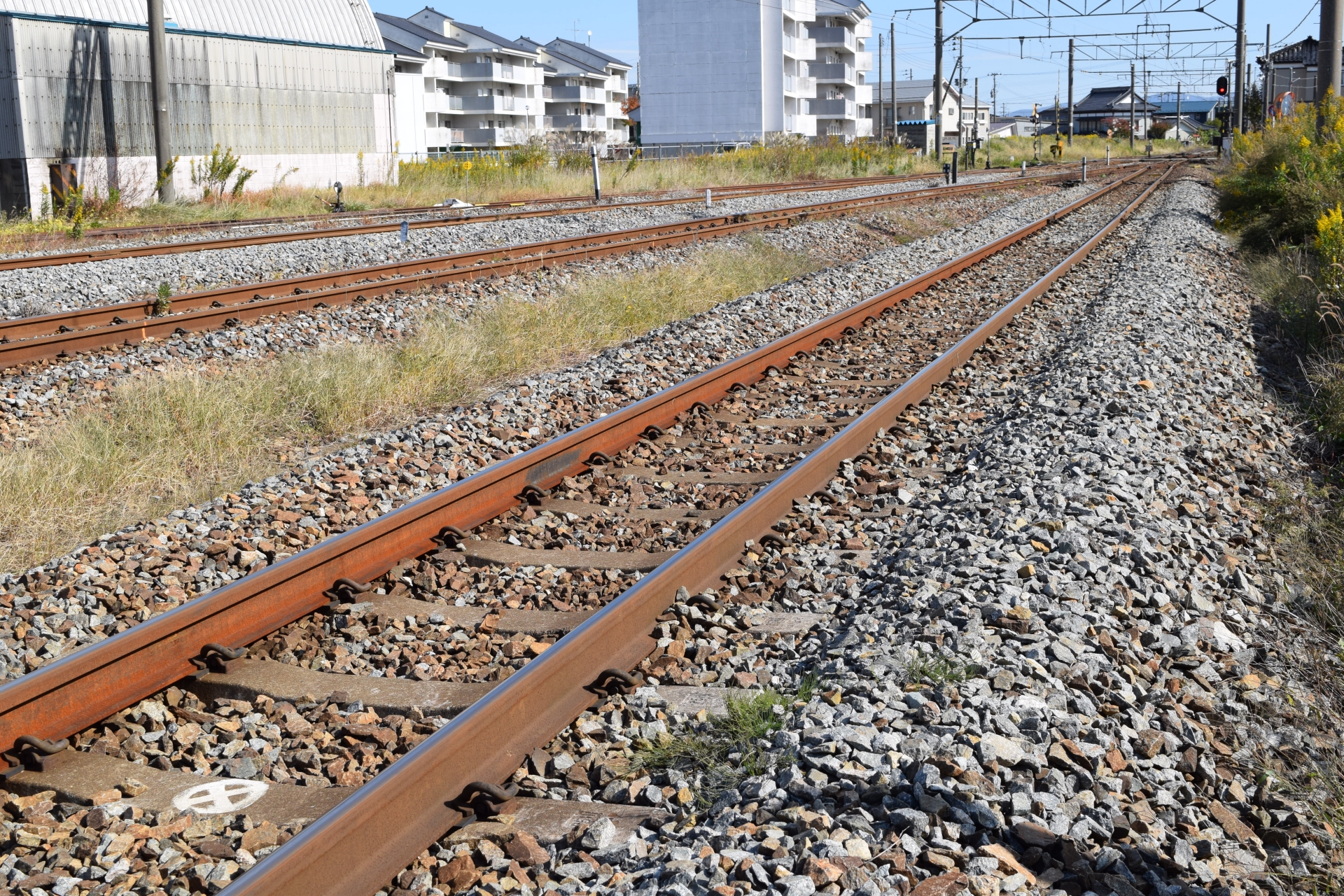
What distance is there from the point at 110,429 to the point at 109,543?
6.61 ft

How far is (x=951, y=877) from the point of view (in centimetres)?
304

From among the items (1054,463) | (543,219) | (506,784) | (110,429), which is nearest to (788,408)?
(1054,463)

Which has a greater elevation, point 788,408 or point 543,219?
point 543,219

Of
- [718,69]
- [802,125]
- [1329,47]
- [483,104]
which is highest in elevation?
[718,69]

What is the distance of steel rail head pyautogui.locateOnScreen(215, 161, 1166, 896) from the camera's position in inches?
123

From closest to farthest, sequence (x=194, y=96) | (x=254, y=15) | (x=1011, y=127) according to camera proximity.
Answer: (x=194, y=96) → (x=254, y=15) → (x=1011, y=127)

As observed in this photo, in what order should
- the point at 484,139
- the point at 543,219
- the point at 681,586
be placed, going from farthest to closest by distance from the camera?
1. the point at 484,139
2. the point at 543,219
3. the point at 681,586

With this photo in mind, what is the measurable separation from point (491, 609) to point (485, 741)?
141cm

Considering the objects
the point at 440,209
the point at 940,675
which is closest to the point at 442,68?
the point at 440,209

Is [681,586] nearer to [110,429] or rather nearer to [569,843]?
[569,843]

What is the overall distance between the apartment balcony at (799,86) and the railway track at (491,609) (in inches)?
2963

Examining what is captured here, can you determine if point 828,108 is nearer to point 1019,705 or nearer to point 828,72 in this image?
point 828,72

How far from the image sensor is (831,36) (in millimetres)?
91312

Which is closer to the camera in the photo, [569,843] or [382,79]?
[569,843]
